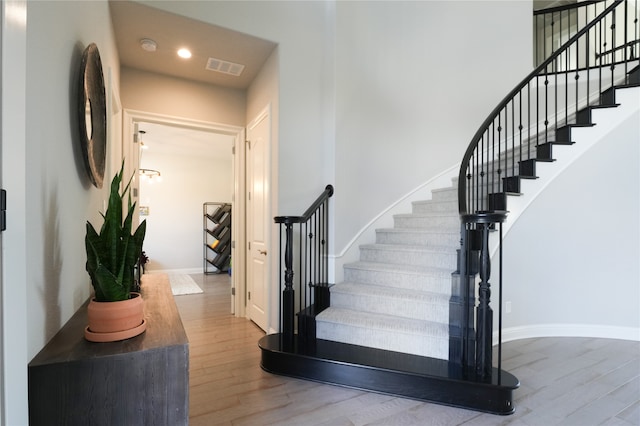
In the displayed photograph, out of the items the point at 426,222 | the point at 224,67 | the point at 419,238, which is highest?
the point at 224,67

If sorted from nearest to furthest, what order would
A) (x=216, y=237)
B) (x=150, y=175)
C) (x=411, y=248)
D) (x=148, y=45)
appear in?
(x=148, y=45)
(x=411, y=248)
(x=150, y=175)
(x=216, y=237)

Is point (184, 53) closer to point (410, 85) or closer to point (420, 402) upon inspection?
point (410, 85)

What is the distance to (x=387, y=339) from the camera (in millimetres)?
2414

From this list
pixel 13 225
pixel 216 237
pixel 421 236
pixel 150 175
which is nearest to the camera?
pixel 13 225

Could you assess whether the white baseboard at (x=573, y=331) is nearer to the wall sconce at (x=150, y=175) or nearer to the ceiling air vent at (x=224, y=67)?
the ceiling air vent at (x=224, y=67)

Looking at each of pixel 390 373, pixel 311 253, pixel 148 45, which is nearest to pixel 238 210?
pixel 311 253

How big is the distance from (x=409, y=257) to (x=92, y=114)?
2.66m

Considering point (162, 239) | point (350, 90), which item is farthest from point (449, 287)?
point (162, 239)

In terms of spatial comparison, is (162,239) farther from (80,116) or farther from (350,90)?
(80,116)

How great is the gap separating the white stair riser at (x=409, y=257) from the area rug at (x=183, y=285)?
134 inches

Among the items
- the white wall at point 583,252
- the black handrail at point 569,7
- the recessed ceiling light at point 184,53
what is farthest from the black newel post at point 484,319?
the black handrail at point 569,7

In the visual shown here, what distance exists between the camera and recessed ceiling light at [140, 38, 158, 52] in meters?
2.91

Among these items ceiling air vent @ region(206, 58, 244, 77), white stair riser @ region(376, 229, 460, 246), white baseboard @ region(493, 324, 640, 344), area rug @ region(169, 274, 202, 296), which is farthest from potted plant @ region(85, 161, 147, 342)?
area rug @ region(169, 274, 202, 296)

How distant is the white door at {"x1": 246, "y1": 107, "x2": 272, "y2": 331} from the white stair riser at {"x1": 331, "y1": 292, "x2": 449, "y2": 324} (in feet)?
2.67
